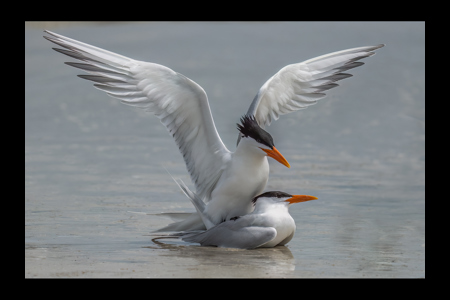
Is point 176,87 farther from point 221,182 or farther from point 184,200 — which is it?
point 184,200

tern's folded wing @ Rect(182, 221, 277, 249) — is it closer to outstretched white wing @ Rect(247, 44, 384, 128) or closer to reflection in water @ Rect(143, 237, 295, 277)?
reflection in water @ Rect(143, 237, 295, 277)

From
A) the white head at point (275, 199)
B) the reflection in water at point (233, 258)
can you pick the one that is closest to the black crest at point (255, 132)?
the white head at point (275, 199)

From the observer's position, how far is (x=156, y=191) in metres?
8.27

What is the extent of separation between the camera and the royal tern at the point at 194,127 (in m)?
6.71

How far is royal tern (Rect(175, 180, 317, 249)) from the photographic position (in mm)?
6406

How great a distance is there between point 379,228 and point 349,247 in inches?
26.0

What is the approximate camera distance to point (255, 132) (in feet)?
21.6

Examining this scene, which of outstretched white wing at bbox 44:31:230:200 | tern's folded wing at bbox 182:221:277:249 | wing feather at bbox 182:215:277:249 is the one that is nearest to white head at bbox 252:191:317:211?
wing feather at bbox 182:215:277:249

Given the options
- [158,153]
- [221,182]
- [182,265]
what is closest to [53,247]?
[182,265]

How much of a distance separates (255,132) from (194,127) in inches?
26.3

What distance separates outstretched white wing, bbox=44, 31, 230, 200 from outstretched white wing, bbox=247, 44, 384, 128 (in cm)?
81

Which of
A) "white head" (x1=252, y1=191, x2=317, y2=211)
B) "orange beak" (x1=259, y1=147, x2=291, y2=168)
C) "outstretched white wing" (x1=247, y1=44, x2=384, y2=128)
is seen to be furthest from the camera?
"outstretched white wing" (x1=247, y1=44, x2=384, y2=128)

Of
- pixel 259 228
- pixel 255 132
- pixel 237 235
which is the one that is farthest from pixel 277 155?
pixel 237 235

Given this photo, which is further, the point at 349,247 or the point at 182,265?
the point at 349,247
